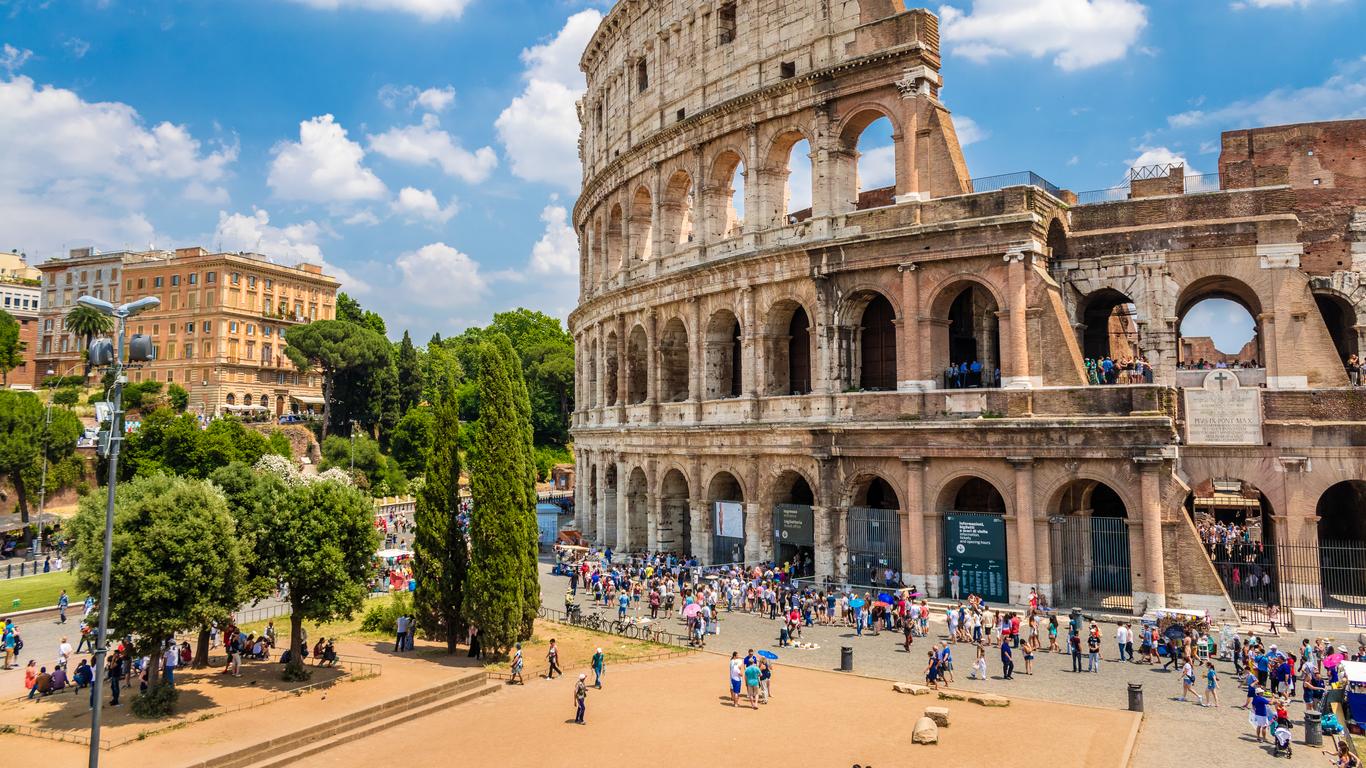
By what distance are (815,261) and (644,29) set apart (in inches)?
591

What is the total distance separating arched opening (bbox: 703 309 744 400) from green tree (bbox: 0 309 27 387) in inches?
2590

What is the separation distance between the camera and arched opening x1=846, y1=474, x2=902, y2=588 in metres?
27.2

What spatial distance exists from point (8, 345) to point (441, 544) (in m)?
68.0

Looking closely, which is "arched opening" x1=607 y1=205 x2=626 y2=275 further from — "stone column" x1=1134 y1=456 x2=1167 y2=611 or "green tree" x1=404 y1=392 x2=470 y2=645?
"stone column" x1=1134 y1=456 x2=1167 y2=611

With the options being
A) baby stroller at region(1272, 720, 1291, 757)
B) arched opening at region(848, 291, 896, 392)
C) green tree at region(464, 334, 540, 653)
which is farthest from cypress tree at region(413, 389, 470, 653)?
baby stroller at region(1272, 720, 1291, 757)

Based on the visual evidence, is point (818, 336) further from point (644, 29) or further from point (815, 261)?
point (644, 29)

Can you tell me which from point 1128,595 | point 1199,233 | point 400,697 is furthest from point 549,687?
point 1199,233

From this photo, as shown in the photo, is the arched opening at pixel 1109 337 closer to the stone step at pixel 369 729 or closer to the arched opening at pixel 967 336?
the arched opening at pixel 967 336

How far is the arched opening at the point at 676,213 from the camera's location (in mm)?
35062

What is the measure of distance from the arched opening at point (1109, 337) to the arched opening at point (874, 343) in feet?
20.4

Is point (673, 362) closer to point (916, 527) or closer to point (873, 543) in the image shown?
point (873, 543)

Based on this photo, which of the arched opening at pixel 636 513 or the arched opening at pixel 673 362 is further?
the arched opening at pixel 636 513

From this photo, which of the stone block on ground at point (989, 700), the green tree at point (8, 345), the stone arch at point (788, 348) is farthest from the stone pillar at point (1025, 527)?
the green tree at point (8, 345)

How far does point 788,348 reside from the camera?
31.4 m
